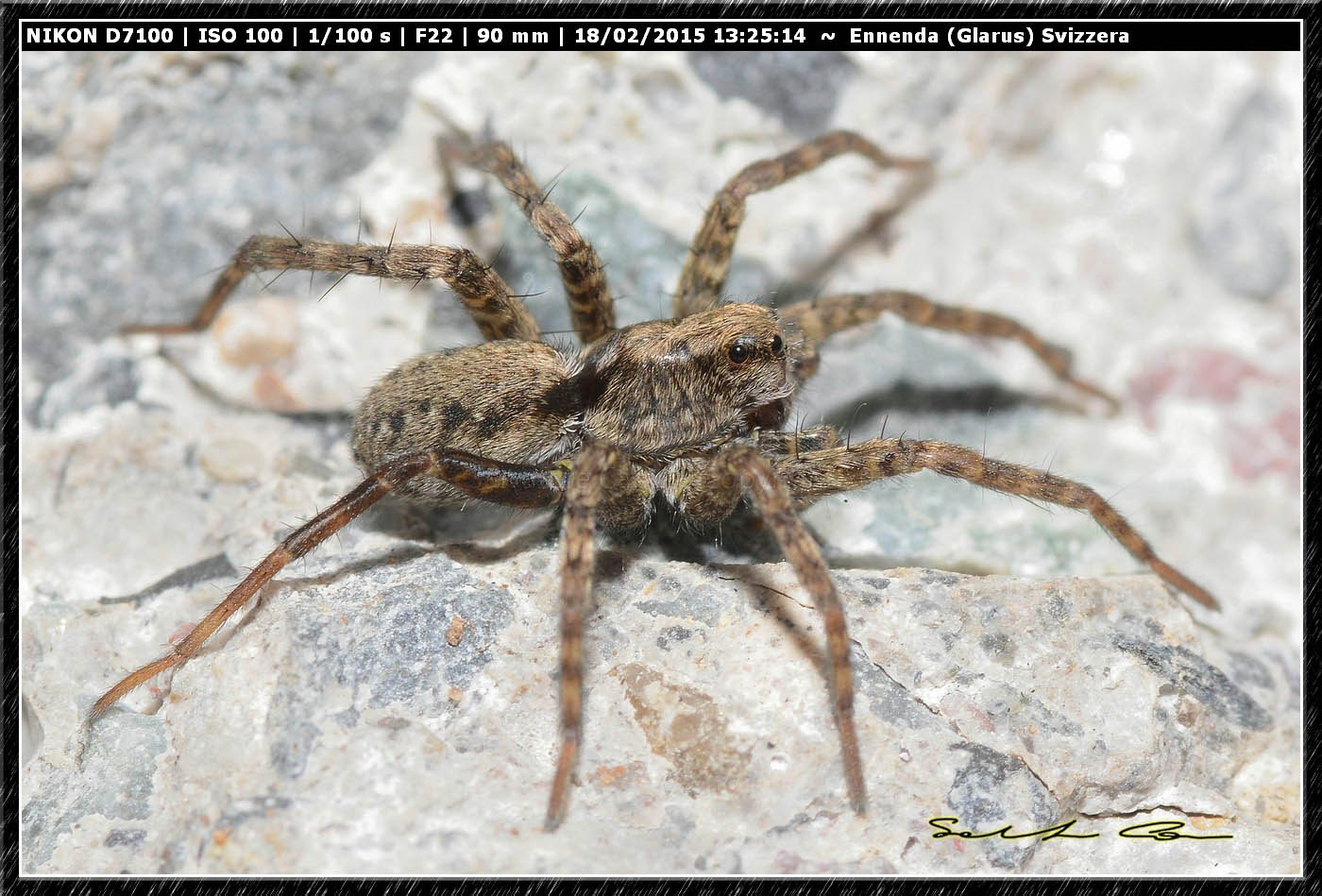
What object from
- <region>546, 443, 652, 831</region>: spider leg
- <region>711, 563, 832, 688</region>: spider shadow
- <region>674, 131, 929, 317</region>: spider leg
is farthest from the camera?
<region>674, 131, 929, 317</region>: spider leg

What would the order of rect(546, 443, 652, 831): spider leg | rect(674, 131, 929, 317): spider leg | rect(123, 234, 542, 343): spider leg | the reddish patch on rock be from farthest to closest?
the reddish patch on rock, rect(674, 131, 929, 317): spider leg, rect(123, 234, 542, 343): spider leg, rect(546, 443, 652, 831): spider leg

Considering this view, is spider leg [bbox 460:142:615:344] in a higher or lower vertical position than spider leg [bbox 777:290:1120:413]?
higher

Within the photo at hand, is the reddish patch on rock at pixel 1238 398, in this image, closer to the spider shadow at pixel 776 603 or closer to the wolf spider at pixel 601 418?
the wolf spider at pixel 601 418

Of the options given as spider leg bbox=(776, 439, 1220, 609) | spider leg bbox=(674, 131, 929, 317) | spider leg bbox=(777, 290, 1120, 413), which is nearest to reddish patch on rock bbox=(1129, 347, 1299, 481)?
spider leg bbox=(777, 290, 1120, 413)

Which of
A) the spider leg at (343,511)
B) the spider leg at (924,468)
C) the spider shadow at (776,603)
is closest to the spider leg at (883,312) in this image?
the spider leg at (924,468)
